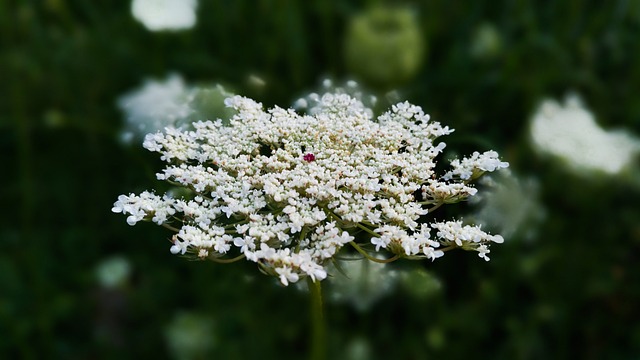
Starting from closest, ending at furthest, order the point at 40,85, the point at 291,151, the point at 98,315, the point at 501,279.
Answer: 1. the point at 291,151
2. the point at 501,279
3. the point at 98,315
4. the point at 40,85

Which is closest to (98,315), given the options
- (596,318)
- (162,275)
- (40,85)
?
(162,275)

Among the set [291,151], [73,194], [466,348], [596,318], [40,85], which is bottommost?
[291,151]

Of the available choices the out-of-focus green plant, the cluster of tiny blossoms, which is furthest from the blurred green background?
Result: the cluster of tiny blossoms

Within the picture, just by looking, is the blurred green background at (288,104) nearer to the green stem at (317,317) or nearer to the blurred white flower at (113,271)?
the blurred white flower at (113,271)

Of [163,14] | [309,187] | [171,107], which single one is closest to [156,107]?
[171,107]

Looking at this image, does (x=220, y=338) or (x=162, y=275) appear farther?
(x=162, y=275)

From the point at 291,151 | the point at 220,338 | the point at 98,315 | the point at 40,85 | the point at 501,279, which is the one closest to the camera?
the point at 291,151

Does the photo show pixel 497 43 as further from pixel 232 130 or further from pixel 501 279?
pixel 232 130

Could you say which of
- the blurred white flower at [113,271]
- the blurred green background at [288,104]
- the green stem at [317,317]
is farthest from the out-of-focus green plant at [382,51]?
the green stem at [317,317]
